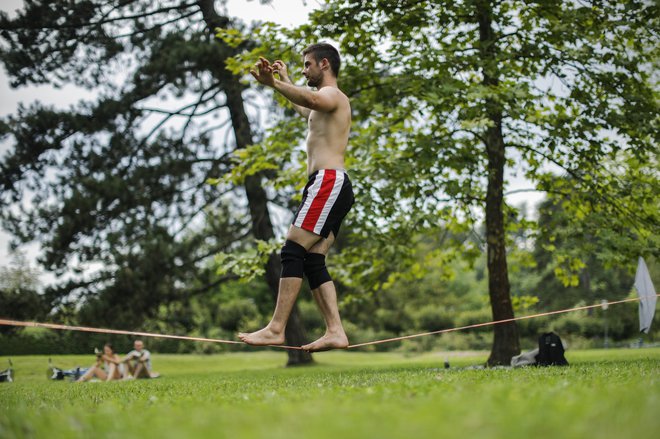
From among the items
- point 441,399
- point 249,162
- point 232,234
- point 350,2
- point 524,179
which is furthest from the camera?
point 232,234

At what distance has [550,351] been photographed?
6855 mm

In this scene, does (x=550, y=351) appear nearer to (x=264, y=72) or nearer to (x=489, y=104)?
(x=489, y=104)

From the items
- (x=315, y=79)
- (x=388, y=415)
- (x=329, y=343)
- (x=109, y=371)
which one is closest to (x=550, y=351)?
(x=329, y=343)

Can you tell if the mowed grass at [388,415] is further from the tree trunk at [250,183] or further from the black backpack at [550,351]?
the tree trunk at [250,183]

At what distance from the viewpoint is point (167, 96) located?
50.3 ft

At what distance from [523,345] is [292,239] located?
22626 mm

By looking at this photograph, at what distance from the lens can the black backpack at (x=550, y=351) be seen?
267 inches

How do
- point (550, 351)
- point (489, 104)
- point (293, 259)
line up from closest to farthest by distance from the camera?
point (293, 259)
point (550, 351)
point (489, 104)

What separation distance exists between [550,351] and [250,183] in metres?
9.04

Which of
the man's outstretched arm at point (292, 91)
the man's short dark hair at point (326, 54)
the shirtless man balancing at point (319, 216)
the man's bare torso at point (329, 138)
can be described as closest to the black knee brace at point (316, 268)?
the shirtless man balancing at point (319, 216)

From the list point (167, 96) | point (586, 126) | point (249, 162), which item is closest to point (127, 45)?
point (167, 96)

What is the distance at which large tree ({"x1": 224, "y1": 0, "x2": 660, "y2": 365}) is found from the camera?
27.1 feet

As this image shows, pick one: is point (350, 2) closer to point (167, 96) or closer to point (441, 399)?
point (441, 399)

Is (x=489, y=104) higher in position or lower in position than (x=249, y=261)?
higher
